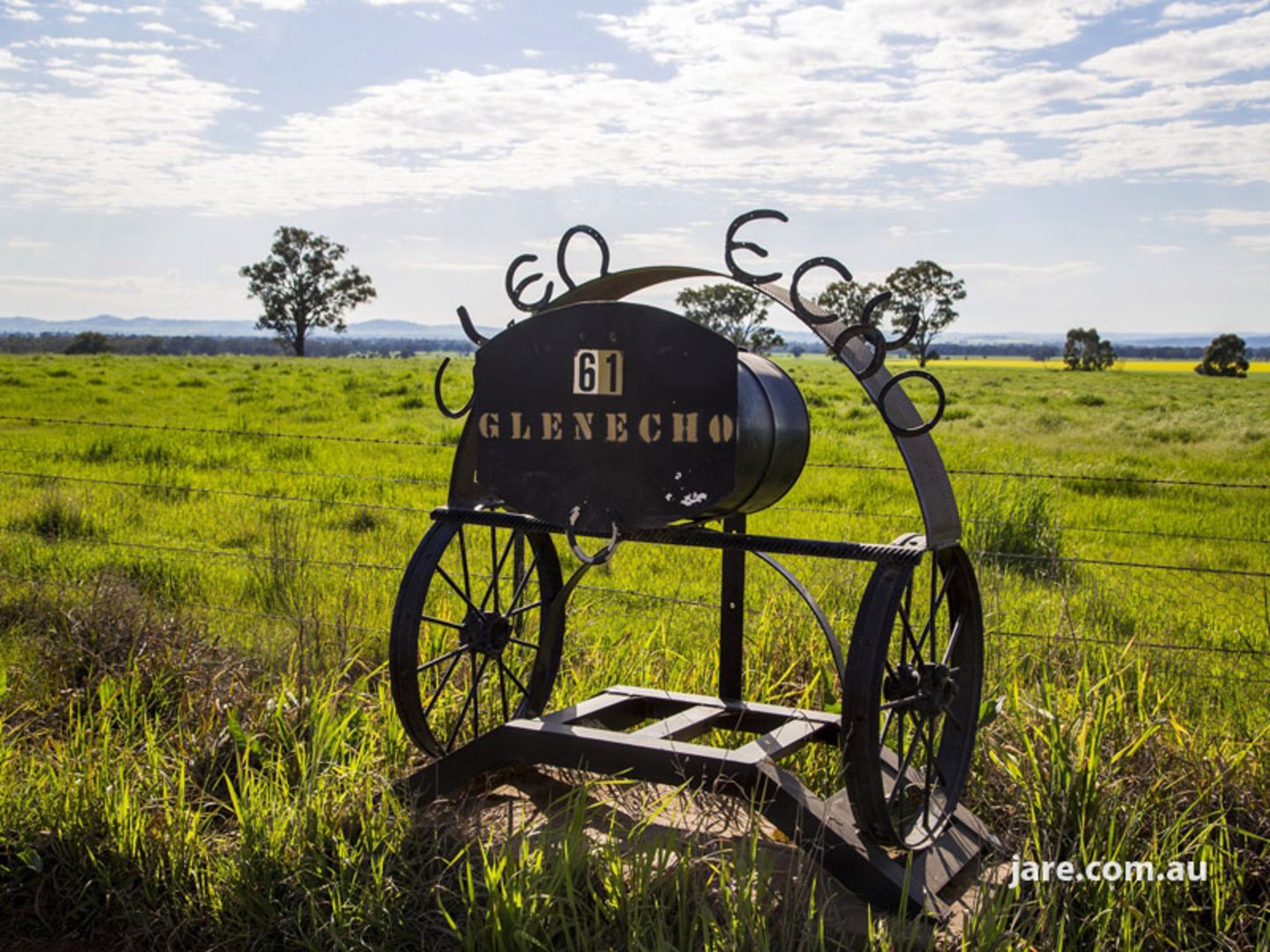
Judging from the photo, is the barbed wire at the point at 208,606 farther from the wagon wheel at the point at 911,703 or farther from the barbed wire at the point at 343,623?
the wagon wheel at the point at 911,703

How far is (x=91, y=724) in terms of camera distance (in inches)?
150

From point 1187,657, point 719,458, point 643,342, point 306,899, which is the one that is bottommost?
point 306,899

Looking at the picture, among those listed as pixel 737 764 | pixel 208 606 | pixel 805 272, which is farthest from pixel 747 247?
pixel 208 606

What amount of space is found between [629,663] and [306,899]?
177 cm

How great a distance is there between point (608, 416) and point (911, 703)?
112 centimetres

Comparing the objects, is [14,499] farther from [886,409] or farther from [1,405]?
[1,405]

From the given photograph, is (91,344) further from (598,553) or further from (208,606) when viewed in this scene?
(598,553)

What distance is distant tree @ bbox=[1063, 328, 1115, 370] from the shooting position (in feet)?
273

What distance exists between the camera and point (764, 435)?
122 inches

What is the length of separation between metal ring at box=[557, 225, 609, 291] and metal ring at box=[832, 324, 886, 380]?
0.93m

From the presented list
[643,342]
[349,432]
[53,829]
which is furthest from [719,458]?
[349,432]

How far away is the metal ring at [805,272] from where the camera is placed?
3025 millimetres

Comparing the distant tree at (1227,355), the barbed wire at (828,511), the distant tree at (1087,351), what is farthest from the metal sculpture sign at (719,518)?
the distant tree at (1087,351)

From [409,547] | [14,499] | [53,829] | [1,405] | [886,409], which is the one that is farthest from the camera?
[1,405]
